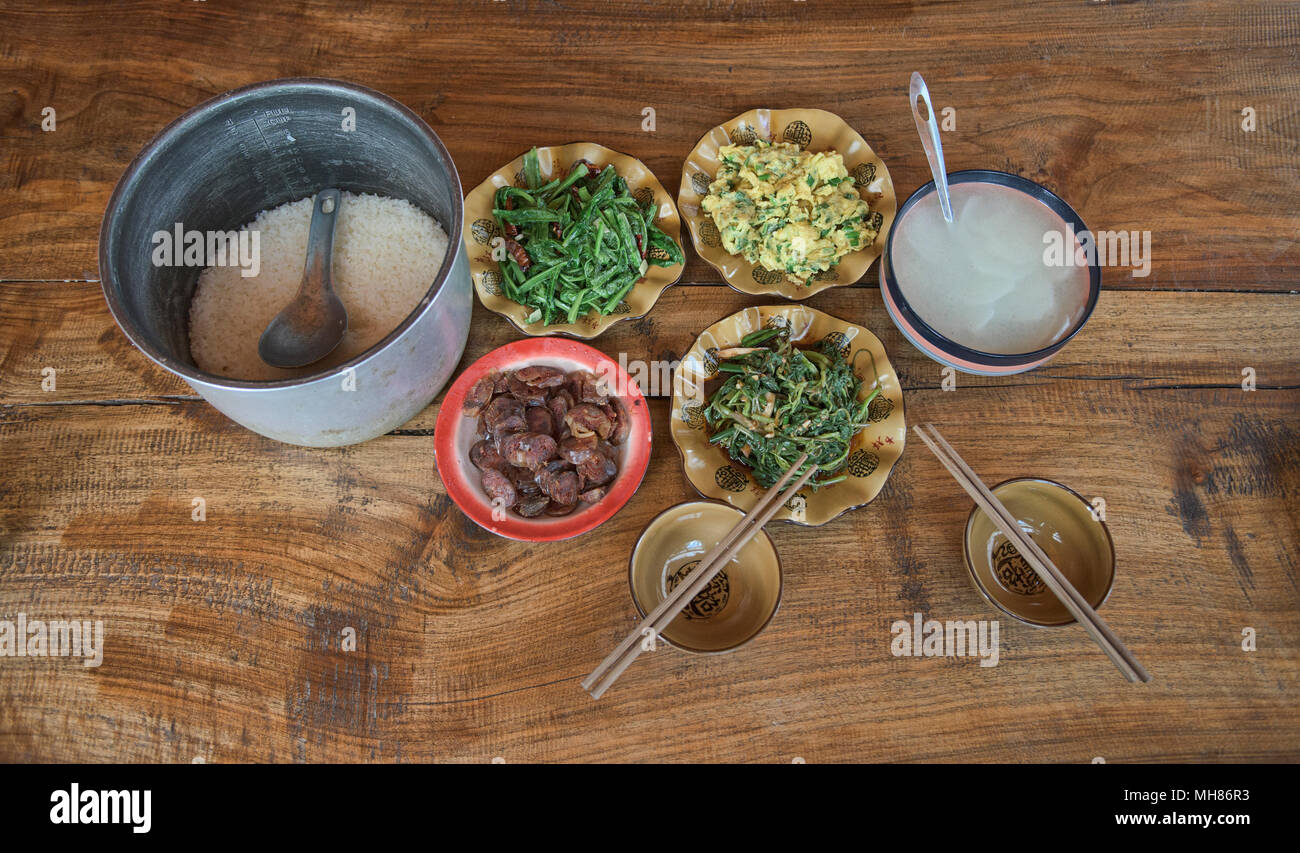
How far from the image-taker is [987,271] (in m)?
1.92

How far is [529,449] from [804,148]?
43.0 inches

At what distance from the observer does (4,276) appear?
207cm

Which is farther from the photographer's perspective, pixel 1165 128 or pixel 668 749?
pixel 1165 128

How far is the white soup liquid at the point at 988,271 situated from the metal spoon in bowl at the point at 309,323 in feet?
4.46

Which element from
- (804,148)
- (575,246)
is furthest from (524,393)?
(804,148)

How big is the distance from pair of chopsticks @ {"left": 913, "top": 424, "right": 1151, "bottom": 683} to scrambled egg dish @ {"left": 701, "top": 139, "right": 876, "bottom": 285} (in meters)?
0.50

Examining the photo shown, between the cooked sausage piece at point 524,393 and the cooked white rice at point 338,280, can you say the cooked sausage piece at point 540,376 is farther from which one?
the cooked white rice at point 338,280

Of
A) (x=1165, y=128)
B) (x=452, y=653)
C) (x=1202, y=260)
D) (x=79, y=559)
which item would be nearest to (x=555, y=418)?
(x=452, y=653)

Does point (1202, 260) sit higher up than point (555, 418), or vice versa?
point (1202, 260)

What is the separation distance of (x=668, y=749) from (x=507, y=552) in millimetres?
580

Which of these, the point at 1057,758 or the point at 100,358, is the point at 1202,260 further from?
the point at 100,358

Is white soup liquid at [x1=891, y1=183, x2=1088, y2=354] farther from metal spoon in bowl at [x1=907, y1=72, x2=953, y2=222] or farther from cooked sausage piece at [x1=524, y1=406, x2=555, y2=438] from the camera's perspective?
cooked sausage piece at [x1=524, y1=406, x2=555, y2=438]

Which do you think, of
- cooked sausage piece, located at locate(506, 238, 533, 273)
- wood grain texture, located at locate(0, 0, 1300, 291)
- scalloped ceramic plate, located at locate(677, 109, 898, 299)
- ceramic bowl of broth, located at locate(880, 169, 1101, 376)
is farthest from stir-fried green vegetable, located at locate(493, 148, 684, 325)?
ceramic bowl of broth, located at locate(880, 169, 1101, 376)

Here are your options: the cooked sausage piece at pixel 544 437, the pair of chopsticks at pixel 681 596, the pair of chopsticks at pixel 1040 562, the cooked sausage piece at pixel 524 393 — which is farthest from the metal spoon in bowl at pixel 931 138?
the cooked sausage piece at pixel 524 393
